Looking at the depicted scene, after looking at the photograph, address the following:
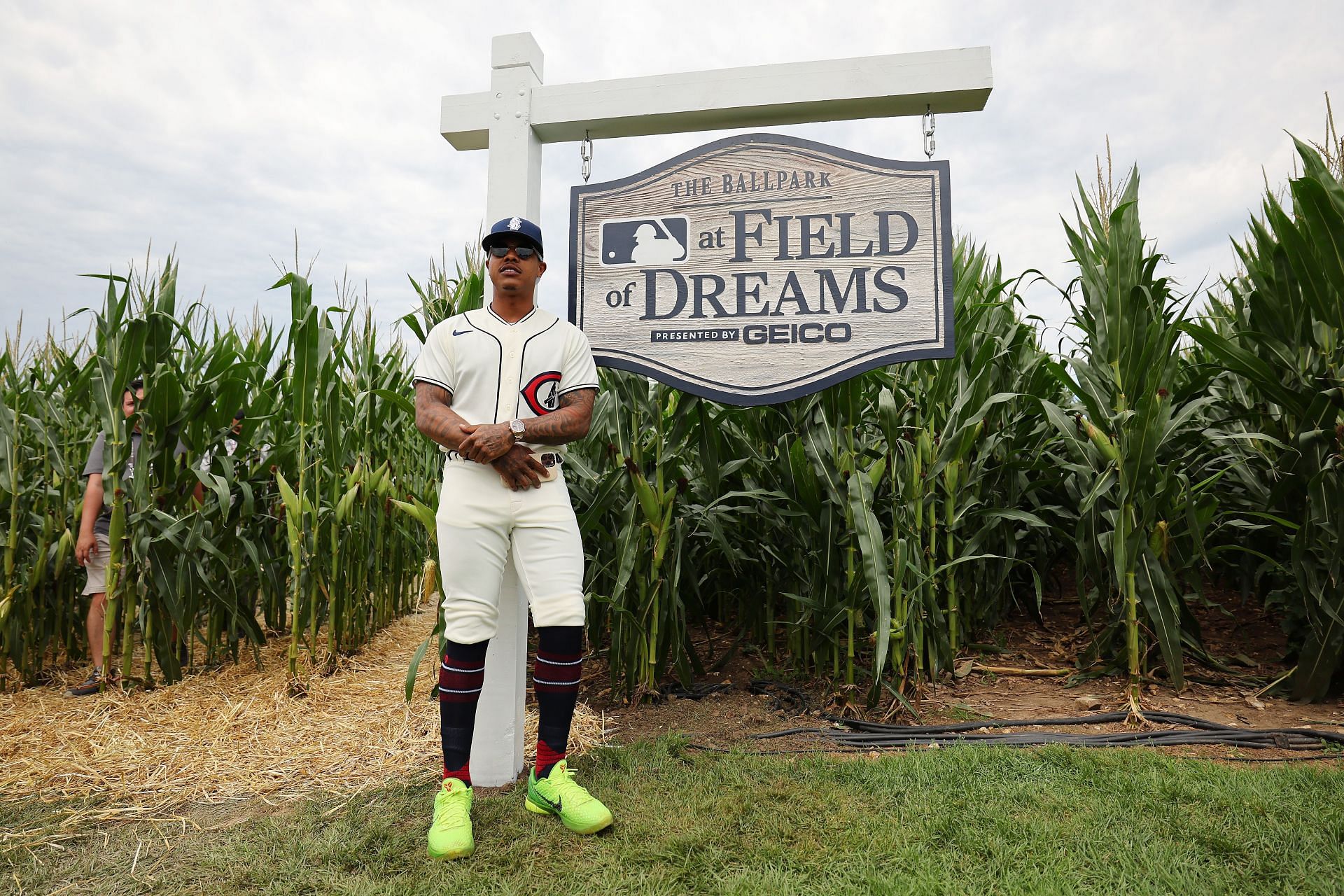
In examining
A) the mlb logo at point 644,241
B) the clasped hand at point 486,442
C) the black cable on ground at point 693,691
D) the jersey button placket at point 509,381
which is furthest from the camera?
the black cable on ground at point 693,691

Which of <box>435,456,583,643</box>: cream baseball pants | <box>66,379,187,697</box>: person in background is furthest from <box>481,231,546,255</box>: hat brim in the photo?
<box>66,379,187,697</box>: person in background

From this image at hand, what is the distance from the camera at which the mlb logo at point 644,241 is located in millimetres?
2945

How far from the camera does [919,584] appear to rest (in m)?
2.80

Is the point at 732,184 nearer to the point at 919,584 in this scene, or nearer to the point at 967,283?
the point at 967,283

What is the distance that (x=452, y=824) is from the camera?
2014 mm

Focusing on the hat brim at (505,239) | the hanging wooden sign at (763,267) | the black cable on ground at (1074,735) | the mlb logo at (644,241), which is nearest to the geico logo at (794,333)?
the hanging wooden sign at (763,267)

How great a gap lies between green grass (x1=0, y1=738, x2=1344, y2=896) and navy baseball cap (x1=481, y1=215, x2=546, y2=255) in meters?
1.74

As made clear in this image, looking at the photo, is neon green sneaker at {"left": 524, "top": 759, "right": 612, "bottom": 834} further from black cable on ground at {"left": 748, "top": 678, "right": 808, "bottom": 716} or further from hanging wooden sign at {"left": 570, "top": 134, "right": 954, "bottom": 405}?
hanging wooden sign at {"left": 570, "top": 134, "right": 954, "bottom": 405}

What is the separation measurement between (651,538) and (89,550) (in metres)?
2.82

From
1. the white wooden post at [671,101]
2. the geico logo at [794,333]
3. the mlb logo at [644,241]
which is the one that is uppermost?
the white wooden post at [671,101]

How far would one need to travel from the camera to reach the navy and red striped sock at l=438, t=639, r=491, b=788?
7.12 feet

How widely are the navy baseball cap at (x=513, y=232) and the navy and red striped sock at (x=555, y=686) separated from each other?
3.99 feet

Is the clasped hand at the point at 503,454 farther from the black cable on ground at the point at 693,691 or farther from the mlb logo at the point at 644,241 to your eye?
the black cable on ground at the point at 693,691

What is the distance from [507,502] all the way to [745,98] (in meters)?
1.78
